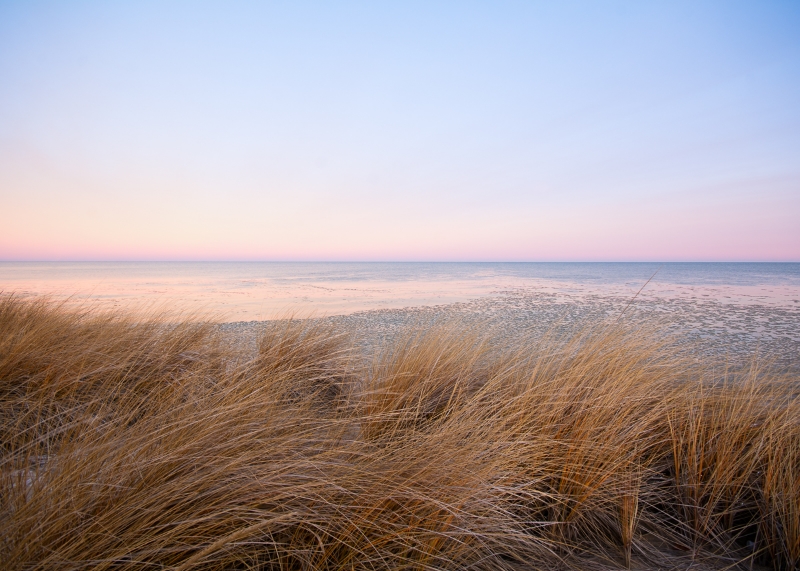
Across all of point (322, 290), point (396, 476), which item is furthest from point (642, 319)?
point (322, 290)

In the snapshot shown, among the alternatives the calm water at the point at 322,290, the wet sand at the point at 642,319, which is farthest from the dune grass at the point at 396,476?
the wet sand at the point at 642,319

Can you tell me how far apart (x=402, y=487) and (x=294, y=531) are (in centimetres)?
44

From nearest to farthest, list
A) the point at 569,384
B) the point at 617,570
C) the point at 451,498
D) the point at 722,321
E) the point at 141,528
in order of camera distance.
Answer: the point at 141,528 → the point at 451,498 → the point at 617,570 → the point at 569,384 → the point at 722,321

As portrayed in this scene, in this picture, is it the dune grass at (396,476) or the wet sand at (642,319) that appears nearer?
the dune grass at (396,476)

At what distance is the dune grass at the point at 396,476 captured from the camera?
131cm

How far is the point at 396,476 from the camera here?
1.63 m

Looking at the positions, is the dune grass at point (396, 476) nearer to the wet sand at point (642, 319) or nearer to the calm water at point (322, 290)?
the calm water at point (322, 290)

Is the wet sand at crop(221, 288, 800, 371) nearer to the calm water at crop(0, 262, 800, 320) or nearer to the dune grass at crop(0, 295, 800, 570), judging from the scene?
the calm water at crop(0, 262, 800, 320)

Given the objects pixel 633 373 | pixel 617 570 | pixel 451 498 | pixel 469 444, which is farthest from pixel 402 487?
pixel 633 373

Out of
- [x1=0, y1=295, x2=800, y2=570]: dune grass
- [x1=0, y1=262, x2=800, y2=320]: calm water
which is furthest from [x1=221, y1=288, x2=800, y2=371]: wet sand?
[x1=0, y1=295, x2=800, y2=570]: dune grass

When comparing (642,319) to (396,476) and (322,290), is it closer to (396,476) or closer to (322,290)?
(396,476)

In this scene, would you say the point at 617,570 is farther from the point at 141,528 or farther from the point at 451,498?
the point at 141,528

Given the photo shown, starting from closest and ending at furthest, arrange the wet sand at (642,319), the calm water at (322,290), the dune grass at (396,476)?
the dune grass at (396,476), the wet sand at (642,319), the calm water at (322,290)

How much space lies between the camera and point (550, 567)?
1.71 meters
